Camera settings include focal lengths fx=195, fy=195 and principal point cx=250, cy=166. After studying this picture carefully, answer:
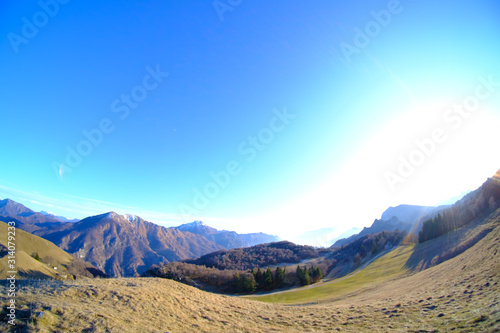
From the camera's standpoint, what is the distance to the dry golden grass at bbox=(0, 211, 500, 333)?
1223 cm

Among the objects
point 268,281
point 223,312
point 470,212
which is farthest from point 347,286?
point 470,212

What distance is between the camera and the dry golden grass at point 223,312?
12.2m

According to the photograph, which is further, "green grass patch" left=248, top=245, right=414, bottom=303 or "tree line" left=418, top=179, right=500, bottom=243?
"tree line" left=418, top=179, right=500, bottom=243

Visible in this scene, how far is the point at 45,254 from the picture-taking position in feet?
476

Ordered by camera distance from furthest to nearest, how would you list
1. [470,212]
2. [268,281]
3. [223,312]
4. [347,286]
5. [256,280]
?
[256,280] → [268,281] → [470,212] → [347,286] → [223,312]

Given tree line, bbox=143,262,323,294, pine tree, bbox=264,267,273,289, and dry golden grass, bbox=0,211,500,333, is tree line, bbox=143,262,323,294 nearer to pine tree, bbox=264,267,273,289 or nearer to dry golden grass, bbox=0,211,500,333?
pine tree, bbox=264,267,273,289

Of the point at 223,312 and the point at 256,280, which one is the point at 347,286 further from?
the point at 256,280

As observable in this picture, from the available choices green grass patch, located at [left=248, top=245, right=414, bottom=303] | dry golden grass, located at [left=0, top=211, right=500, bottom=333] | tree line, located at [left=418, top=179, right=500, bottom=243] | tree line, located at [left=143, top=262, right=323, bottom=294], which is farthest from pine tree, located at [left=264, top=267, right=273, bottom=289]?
dry golden grass, located at [left=0, top=211, right=500, bottom=333]

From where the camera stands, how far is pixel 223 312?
67.3 feet

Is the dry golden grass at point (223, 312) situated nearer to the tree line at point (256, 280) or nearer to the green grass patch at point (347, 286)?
the green grass patch at point (347, 286)

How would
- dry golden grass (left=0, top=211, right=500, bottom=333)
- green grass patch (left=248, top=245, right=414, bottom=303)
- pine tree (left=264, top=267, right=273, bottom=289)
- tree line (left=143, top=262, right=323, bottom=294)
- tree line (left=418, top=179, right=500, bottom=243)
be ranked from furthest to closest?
1. pine tree (left=264, top=267, right=273, bottom=289)
2. tree line (left=143, top=262, right=323, bottom=294)
3. tree line (left=418, top=179, right=500, bottom=243)
4. green grass patch (left=248, top=245, right=414, bottom=303)
5. dry golden grass (left=0, top=211, right=500, bottom=333)

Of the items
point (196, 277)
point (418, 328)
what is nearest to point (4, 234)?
point (196, 277)

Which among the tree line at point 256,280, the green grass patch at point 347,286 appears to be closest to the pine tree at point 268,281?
the tree line at point 256,280

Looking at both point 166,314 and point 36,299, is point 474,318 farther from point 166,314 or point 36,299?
point 36,299
